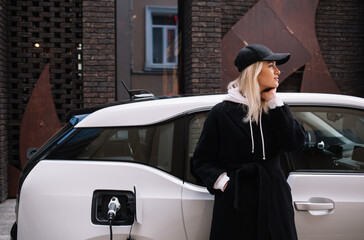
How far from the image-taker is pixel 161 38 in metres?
6.82

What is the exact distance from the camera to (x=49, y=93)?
243 inches

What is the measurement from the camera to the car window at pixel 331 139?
2.36 m

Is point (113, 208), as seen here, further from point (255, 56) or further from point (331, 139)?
point (331, 139)

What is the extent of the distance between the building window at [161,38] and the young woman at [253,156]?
4.66 m

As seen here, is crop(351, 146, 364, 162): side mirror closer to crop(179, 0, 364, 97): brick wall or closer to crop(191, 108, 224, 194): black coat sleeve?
crop(191, 108, 224, 194): black coat sleeve

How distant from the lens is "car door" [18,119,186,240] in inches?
81.7

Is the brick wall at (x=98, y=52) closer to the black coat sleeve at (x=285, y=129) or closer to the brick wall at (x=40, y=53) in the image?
the brick wall at (x=40, y=53)

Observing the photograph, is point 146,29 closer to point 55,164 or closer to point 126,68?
point 126,68

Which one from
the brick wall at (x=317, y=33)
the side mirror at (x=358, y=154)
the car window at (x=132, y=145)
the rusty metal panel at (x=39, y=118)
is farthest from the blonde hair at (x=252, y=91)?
the rusty metal panel at (x=39, y=118)

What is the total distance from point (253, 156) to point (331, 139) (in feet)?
2.80

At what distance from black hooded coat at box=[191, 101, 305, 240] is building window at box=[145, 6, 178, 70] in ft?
15.4

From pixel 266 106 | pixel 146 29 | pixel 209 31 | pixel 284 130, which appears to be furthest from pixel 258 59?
pixel 146 29

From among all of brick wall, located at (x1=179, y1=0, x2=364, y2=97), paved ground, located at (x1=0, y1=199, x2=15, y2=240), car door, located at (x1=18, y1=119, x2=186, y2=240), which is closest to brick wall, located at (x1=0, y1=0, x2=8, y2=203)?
paved ground, located at (x1=0, y1=199, x2=15, y2=240)

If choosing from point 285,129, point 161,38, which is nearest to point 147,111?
point 285,129
